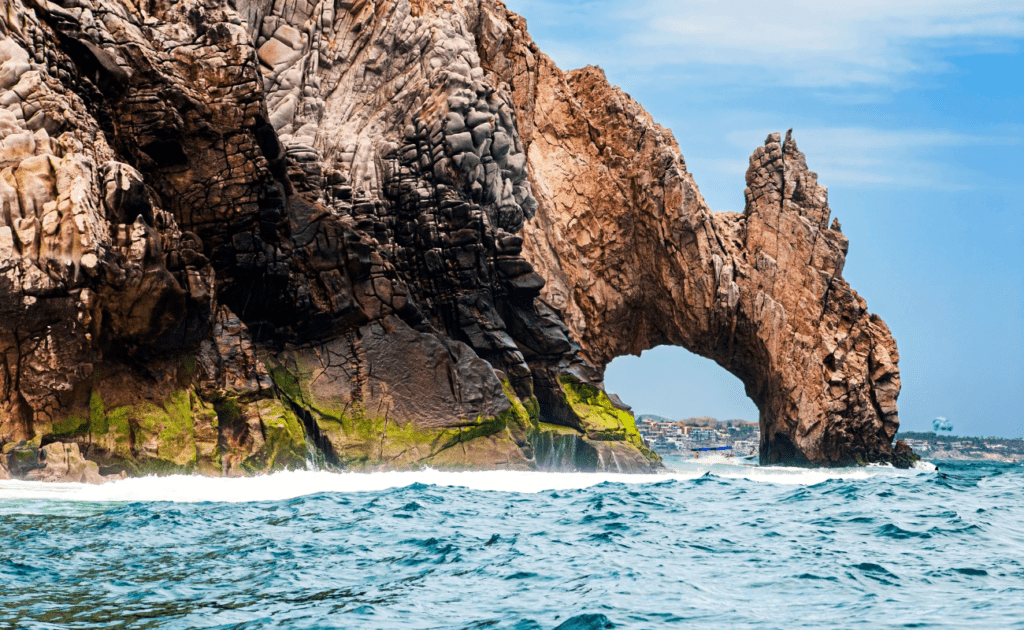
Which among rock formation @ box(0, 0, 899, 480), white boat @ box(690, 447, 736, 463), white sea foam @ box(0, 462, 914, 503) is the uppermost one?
rock formation @ box(0, 0, 899, 480)

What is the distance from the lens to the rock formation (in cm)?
2830

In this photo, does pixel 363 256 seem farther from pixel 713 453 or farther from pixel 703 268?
pixel 713 453

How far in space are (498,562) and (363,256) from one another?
2669 cm

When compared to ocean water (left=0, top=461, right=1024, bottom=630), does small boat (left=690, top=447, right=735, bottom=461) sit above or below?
below

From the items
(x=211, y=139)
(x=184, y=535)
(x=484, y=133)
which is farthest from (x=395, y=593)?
(x=484, y=133)

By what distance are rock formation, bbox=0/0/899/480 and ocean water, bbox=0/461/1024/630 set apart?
6.49 meters

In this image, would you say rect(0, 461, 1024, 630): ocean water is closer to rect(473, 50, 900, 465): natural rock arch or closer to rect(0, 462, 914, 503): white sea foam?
rect(0, 462, 914, 503): white sea foam

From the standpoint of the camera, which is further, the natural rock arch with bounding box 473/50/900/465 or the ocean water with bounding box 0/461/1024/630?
the natural rock arch with bounding box 473/50/900/465

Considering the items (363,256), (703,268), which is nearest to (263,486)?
(363,256)

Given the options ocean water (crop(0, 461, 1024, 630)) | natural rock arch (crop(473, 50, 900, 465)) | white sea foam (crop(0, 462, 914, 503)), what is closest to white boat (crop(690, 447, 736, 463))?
natural rock arch (crop(473, 50, 900, 465))

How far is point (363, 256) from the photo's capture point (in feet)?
130

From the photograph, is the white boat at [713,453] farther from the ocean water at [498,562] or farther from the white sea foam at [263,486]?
the ocean water at [498,562]

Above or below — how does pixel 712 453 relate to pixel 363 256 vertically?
below

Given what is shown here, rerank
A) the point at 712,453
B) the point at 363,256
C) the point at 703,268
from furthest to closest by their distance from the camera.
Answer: the point at 712,453 → the point at 703,268 → the point at 363,256
